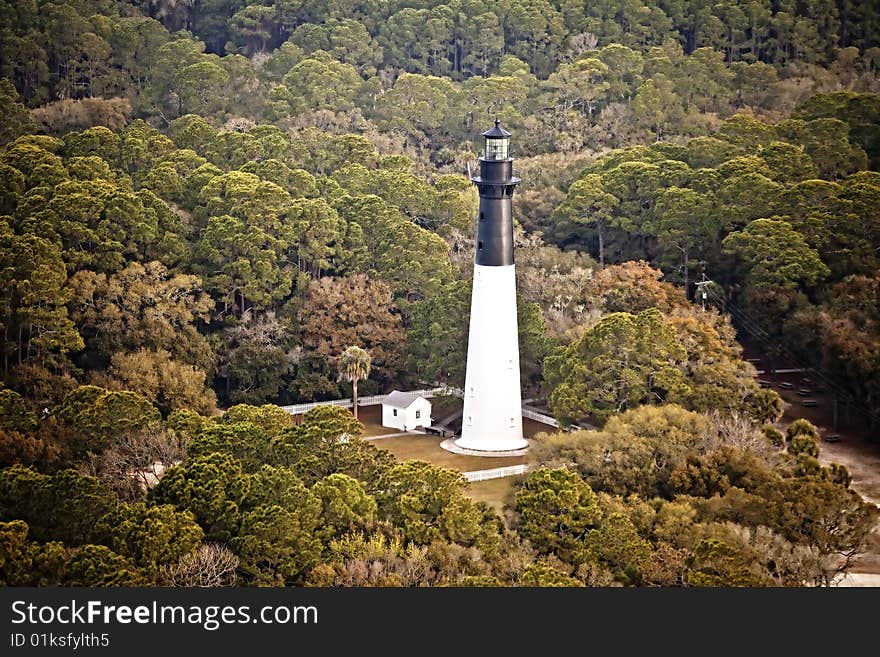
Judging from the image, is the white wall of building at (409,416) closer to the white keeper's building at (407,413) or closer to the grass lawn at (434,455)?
the white keeper's building at (407,413)

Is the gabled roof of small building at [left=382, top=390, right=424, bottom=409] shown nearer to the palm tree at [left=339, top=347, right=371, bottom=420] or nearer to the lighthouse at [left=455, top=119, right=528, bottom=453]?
the palm tree at [left=339, top=347, right=371, bottom=420]

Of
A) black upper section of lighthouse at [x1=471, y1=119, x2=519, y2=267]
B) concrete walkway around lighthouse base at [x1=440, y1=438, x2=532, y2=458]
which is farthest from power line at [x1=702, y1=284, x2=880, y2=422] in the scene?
black upper section of lighthouse at [x1=471, y1=119, x2=519, y2=267]

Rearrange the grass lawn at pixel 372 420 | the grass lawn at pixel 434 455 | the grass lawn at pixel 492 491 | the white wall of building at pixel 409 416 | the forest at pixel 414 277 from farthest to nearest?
the white wall of building at pixel 409 416 < the grass lawn at pixel 372 420 < the grass lawn at pixel 434 455 < the grass lawn at pixel 492 491 < the forest at pixel 414 277

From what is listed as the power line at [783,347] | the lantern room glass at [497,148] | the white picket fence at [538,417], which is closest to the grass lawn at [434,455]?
the white picket fence at [538,417]

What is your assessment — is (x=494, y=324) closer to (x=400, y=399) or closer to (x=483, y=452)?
(x=483, y=452)

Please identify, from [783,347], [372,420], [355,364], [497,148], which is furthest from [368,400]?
[783,347]
